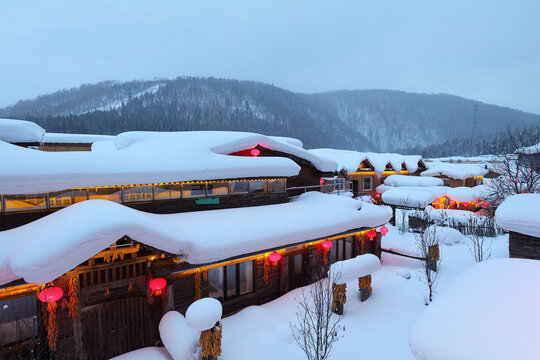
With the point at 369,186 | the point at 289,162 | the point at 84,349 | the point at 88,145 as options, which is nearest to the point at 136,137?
the point at 289,162

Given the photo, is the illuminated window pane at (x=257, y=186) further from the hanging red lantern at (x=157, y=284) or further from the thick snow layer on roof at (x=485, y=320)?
the thick snow layer on roof at (x=485, y=320)

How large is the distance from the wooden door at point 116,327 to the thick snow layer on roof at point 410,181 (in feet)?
110

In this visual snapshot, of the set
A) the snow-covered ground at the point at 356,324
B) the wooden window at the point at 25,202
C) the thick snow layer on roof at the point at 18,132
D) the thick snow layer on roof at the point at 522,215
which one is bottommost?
the snow-covered ground at the point at 356,324

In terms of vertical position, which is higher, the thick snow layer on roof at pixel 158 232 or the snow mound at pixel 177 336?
the thick snow layer on roof at pixel 158 232

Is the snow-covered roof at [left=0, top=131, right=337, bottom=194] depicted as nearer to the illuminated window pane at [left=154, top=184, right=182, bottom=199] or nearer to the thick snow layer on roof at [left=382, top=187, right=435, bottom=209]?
the illuminated window pane at [left=154, top=184, right=182, bottom=199]

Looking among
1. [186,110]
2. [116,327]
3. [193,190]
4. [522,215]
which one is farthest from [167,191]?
[186,110]

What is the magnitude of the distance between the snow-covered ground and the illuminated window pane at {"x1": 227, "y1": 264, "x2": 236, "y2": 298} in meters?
0.84

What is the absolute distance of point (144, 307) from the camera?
31.6ft

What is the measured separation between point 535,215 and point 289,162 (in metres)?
9.79

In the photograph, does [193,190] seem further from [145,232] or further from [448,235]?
[448,235]

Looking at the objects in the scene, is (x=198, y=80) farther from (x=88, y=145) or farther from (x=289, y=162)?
(x=289, y=162)

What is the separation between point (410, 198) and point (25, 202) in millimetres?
26428

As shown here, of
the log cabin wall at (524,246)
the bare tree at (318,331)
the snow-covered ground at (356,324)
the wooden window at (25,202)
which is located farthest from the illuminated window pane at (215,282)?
the log cabin wall at (524,246)

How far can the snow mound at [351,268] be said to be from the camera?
418 inches
